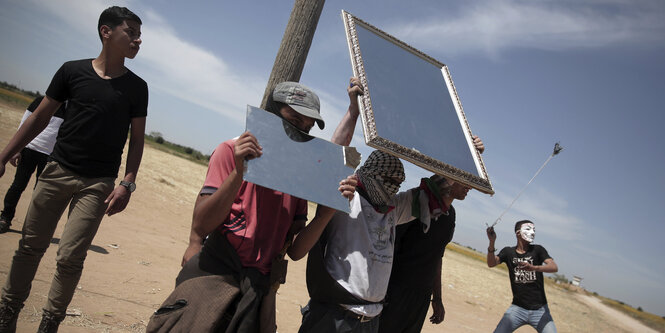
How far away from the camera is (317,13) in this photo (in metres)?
3.65

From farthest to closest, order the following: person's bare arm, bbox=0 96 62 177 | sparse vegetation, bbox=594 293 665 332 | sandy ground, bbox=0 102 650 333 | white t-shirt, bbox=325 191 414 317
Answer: sparse vegetation, bbox=594 293 665 332, sandy ground, bbox=0 102 650 333, person's bare arm, bbox=0 96 62 177, white t-shirt, bbox=325 191 414 317

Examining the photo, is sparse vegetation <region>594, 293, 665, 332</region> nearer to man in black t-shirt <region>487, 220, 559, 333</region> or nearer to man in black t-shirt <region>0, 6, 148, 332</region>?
man in black t-shirt <region>487, 220, 559, 333</region>

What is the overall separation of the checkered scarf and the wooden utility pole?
1257mm

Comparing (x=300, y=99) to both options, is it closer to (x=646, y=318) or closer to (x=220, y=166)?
(x=220, y=166)

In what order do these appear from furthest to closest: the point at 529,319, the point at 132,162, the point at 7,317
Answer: the point at 529,319 < the point at 132,162 < the point at 7,317

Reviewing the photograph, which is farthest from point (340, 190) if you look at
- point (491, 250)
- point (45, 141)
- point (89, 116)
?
point (45, 141)

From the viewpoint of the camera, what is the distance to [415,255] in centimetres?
357

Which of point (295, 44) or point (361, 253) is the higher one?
point (295, 44)

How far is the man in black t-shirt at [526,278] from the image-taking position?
541 cm

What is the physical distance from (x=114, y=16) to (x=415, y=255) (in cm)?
306

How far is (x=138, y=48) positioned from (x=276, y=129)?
1805 mm

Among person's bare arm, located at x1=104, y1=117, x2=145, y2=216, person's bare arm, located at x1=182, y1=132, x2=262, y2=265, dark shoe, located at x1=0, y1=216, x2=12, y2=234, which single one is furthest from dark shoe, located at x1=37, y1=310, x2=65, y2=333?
dark shoe, located at x1=0, y1=216, x2=12, y2=234

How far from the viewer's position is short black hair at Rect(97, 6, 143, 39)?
306 cm

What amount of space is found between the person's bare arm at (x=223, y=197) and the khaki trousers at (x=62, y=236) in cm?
140
